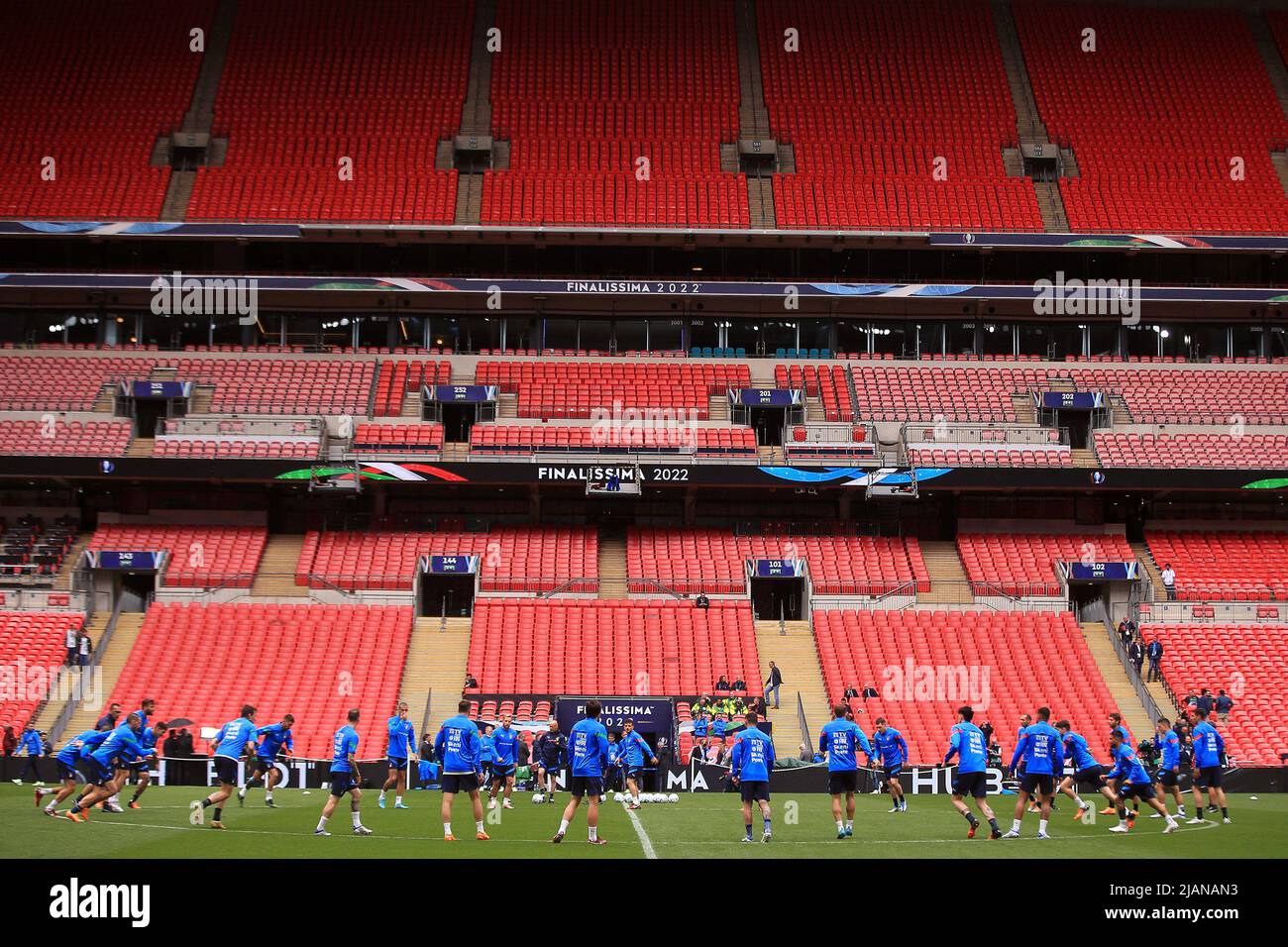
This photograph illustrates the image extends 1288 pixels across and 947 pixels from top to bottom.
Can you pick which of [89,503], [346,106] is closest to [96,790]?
[89,503]

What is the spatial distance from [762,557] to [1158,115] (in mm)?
27216

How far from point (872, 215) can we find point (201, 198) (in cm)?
2529

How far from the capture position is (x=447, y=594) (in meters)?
42.0

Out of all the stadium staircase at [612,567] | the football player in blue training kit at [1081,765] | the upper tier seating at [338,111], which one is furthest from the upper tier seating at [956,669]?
the upper tier seating at [338,111]

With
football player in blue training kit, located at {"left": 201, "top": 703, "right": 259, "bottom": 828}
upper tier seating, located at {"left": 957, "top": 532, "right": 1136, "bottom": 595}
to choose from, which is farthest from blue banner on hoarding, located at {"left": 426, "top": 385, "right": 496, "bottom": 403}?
football player in blue training kit, located at {"left": 201, "top": 703, "right": 259, "bottom": 828}

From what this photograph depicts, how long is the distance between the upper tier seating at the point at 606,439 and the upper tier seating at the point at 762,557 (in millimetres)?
3049

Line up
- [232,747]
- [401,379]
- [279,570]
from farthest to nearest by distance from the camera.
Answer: [401,379]
[279,570]
[232,747]

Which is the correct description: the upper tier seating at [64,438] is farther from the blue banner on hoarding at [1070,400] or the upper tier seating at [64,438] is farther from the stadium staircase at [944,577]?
the blue banner on hoarding at [1070,400]

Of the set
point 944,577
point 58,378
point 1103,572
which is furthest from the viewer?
point 58,378

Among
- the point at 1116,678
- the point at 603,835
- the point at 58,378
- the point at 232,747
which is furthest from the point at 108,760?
the point at 58,378

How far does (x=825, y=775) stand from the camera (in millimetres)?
28359

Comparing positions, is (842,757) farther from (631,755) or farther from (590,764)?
(631,755)

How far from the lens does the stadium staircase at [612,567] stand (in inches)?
1580
